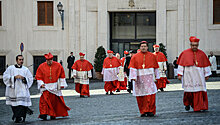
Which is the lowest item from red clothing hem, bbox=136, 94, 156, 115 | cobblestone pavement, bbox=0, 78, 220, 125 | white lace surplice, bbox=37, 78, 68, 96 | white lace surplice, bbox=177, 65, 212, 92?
cobblestone pavement, bbox=0, 78, 220, 125

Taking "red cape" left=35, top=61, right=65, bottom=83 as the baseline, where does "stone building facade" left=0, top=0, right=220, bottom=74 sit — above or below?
above

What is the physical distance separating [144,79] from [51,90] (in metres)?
2.64

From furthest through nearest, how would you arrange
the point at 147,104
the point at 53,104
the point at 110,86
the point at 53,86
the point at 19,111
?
the point at 110,86 < the point at 53,86 < the point at 53,104 < the point at 19,111 < the point at 147,104

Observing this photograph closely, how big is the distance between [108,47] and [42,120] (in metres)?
21.6

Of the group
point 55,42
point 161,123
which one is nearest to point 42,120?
point 161,123

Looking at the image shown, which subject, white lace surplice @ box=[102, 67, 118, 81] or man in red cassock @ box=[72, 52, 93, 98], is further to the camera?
white lace surplice @ box=[102, 67, 118, 81]

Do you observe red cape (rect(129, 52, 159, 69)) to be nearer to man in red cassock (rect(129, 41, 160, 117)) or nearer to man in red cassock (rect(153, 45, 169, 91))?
man in red cassock (rect(129, 41, 160, 117))

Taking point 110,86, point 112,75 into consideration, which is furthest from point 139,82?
point 112,75

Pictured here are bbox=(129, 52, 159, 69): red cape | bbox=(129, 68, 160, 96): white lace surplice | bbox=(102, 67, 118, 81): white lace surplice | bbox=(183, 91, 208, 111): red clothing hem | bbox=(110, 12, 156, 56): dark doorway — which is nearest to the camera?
bbox=(183, 91, 208, 111): red clothing hem

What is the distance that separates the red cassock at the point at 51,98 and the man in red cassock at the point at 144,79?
2.15 metres

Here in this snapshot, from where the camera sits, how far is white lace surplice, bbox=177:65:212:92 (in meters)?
12.2

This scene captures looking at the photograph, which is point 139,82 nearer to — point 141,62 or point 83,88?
point 141,62

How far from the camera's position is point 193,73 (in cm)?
1234

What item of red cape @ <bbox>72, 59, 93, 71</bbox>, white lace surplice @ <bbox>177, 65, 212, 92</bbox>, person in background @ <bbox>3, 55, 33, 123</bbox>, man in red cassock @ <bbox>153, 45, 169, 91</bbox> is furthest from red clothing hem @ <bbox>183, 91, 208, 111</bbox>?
red cape @ <bbox>72, 59, 93, 71</bbox>
